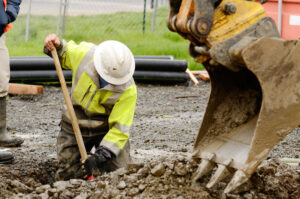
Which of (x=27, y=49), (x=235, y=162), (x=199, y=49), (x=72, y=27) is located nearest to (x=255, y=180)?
(x=235, y=162)

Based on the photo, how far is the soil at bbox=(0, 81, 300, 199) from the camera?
11.4 ft

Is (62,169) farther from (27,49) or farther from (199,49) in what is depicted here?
(27,49)

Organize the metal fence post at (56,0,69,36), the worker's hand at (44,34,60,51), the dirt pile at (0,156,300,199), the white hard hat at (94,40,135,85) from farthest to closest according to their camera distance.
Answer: the metal fence post at (56,0,69,36)
the worker's hand at (44,34,60,51)
the white hard hat at (94,40,135,85)
the dirt pile at (0,156,300,199)

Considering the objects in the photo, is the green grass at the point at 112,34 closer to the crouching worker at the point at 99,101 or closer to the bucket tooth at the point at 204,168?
the crouching worker at the point at 99,101

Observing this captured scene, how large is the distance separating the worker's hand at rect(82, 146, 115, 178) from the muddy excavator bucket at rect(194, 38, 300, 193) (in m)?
0.88

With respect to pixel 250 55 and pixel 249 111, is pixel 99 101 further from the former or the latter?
pixel 250 55

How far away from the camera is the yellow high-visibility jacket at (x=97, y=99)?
165 inches

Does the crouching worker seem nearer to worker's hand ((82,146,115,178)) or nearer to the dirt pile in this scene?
worker's hand ((82,146,115,178))

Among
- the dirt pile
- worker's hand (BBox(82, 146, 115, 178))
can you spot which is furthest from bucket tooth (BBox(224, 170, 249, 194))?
worker's hand (BBox(82, 146, 115, 178))

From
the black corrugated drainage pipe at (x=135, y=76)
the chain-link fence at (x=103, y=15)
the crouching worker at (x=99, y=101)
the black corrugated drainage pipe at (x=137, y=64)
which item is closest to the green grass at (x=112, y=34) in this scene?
the chain-link fence at (x=103, y=15)

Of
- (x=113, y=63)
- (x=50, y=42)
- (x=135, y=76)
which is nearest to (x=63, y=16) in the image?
(x=135, y=76)

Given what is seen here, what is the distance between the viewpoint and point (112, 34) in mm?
12102

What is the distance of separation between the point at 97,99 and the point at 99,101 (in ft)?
0.22

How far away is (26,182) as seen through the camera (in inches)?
166
